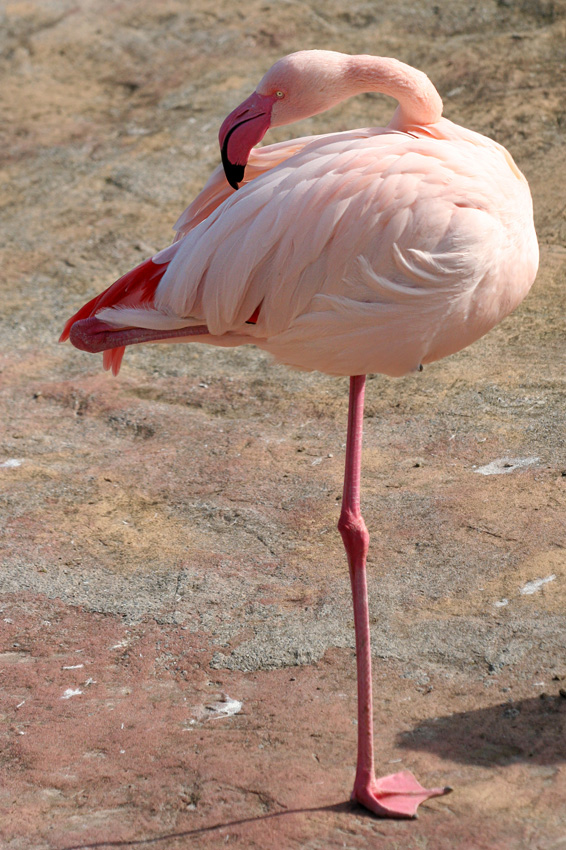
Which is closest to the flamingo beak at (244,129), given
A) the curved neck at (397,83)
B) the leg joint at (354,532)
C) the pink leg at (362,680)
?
the curved neck at (397,83)

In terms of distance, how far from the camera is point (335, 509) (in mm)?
4414

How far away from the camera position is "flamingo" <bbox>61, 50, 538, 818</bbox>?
8.47 feet

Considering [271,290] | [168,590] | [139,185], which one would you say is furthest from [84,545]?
[139,185]

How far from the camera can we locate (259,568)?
4059 mm

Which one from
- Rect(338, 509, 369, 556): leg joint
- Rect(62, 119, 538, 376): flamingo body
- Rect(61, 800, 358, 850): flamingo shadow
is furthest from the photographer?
Rect(338, 509, 369, 556): leg joint

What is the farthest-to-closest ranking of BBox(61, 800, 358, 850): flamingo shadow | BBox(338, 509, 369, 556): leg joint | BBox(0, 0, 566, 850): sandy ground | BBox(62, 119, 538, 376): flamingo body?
1. BBox(338, 509, 369, 556): leg joint
2. BBox(0, 0, 566, 850): sandy ground
3. BBox(61, 800, 358, 850): flamingo shadow
4. BBox(62, 119, 538, 376): flamingo body

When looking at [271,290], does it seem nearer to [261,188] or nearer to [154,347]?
[261,188]

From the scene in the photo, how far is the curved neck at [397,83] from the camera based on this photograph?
2.80m

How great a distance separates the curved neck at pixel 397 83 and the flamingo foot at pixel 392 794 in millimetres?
1976

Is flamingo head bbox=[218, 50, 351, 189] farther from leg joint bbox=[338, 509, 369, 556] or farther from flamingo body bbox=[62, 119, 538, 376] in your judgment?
leg joint bbox=[338, 509, 369, 556]

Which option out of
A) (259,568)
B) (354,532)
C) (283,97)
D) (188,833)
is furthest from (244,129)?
(188,833)

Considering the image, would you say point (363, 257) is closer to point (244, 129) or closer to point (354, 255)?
point (354, 255)

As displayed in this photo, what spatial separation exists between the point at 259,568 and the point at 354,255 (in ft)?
5.92

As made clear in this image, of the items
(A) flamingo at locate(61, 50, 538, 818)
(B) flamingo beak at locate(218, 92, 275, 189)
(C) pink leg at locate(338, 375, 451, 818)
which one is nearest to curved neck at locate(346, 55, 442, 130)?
(A) flamingo at locate(61, 50, 538, 818)
